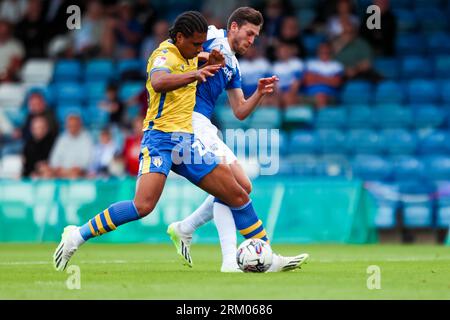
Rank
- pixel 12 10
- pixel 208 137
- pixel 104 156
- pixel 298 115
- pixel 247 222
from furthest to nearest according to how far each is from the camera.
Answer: pixel 12 10 → pixel 298 115 → pixel 104 156 → pixel 208 137 → pixel 247 222

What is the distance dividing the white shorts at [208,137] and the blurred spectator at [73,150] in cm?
786

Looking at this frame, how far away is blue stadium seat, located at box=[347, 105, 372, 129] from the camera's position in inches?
738

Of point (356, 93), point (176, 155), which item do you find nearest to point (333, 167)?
point (356, 93)

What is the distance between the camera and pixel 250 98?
10094 mm

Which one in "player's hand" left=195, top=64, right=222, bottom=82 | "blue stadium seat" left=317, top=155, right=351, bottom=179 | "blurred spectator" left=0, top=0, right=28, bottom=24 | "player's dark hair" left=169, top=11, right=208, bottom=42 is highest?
"blurred spectator" left=0, top=0, right=28, bottom=24

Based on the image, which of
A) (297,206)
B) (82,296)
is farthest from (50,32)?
(82,296)

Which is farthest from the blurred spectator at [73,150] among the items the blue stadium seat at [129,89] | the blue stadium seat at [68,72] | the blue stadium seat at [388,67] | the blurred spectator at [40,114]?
the blue stadium seat at [388,67]

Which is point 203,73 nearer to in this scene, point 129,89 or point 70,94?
point 129,89

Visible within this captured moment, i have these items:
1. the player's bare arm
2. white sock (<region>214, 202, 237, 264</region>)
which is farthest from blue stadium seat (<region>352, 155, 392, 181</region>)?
white sock (<region>214, 202, 237, 264</region>)

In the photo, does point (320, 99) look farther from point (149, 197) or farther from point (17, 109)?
point (149, 197)

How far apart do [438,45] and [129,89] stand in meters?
5.86

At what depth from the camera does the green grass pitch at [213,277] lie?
7.54m

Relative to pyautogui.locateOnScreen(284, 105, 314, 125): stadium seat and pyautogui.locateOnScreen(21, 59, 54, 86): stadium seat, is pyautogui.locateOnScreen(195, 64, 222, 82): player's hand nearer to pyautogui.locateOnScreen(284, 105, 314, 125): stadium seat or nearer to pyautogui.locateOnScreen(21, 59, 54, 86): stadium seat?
→ pyautogui.locateOnScreen(284, 105, 314, 125): stadium seat

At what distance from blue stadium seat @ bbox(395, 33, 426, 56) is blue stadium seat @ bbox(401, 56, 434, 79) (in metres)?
0.36
